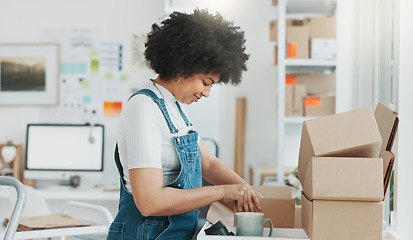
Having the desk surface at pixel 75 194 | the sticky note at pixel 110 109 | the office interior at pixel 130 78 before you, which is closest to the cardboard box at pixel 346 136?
the office interior at pixel 130 78

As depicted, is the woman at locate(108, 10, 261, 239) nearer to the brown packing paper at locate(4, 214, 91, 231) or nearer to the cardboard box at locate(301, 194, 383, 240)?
the cardboard box at locate(301, 194, 383, 240)

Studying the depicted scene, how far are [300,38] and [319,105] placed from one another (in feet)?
1.43

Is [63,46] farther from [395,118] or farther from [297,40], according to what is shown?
[395,118]

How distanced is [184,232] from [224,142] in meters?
3.55

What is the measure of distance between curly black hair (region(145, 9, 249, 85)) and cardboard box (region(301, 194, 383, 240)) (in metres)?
0.44

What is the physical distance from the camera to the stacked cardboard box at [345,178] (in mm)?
1254

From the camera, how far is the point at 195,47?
1.42m

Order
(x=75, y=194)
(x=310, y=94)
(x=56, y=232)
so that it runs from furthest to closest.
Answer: (x=75, y=194) → (x=310, y=94) → (x=56, y=232)

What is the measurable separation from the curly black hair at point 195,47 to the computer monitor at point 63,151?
2.87 metres

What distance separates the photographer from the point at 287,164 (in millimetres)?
4719

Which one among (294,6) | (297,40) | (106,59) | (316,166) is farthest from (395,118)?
(106,59)

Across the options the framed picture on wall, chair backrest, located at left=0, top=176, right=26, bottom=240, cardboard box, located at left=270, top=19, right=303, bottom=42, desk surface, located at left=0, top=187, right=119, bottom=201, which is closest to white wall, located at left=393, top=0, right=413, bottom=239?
chair backrest, located at left=0, top=176, right=26, bottom=240

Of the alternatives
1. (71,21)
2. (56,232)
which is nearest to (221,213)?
(56,232)

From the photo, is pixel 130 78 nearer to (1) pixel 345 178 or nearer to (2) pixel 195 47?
(2) pixel 195 47
